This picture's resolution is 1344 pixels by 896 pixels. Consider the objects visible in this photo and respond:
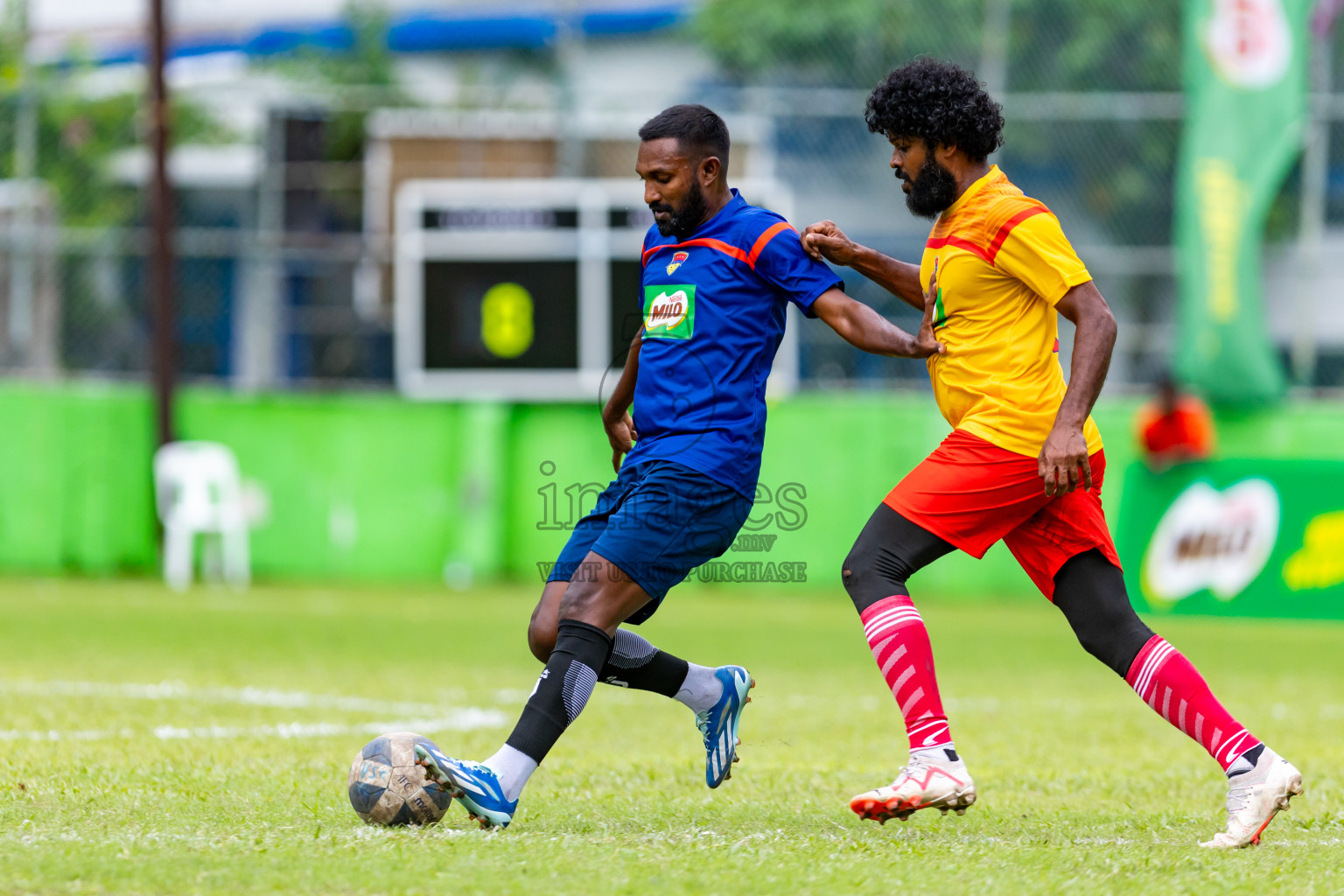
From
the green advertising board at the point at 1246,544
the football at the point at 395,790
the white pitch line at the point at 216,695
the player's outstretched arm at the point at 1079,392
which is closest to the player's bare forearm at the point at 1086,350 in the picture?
the player's outstretched arm at the point at 1079,392

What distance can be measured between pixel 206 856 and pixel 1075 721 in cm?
492

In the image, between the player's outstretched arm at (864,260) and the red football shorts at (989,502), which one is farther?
the player's outstretched arm at (864,260)

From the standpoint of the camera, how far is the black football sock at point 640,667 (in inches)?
203

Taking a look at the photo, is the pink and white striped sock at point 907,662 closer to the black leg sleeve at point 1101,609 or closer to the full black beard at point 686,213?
the black leg sleeve at point 1101,609

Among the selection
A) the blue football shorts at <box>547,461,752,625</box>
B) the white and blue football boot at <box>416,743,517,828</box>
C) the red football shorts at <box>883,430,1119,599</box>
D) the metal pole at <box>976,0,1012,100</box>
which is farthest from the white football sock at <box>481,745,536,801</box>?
the metal pole at <box>976,0,1012,100</box>

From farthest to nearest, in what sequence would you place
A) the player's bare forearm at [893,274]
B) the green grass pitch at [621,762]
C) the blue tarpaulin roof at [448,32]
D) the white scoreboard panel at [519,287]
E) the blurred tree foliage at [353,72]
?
the blue tarpaulin roof at [448,32] → the blurred tree foliage at [353,72] → the white scoreboard panel at [519,287] → the player's bare forearm at [893,274] → the green grass pitch at [621,762]

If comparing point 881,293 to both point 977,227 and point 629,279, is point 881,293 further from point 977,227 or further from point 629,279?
point 977,227

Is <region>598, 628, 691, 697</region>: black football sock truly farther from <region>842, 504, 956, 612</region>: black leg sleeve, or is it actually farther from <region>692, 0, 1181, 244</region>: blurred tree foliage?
<region>692, 0, 1181, 244</region>: blurred tree foliage

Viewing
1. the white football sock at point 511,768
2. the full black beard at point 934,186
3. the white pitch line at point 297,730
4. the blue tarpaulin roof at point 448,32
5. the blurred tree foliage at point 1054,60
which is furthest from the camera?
the blue tarpaulin roof at point 448,32

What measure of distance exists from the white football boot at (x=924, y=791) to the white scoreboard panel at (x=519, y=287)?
1096cm

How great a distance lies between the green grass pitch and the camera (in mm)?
3949

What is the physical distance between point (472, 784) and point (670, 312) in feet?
4.62

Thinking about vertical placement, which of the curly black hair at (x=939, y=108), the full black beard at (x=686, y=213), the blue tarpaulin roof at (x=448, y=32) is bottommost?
the full black beard at (x=686, y=213)

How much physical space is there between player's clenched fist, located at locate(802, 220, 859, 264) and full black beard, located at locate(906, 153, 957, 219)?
0.22 metres
